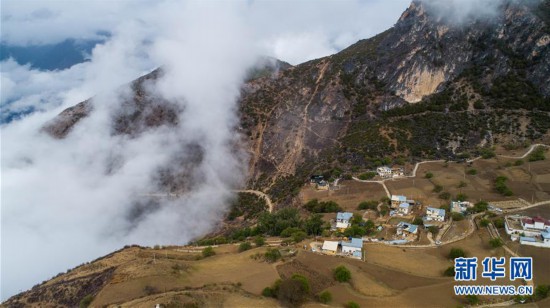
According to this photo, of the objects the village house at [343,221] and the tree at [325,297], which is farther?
the village house at [343,221]

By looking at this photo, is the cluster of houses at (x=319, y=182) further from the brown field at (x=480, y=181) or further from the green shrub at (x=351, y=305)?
the green shrub at (x=351, y=305)

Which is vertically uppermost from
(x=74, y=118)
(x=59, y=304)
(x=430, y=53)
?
(x=430, y=53)

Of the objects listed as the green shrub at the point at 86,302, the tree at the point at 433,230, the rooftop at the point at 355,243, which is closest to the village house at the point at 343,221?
the rooftop at the point at 355,243

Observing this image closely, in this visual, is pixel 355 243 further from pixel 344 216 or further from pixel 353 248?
pixel 344 216

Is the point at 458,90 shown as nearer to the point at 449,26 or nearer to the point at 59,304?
the point at 449,26

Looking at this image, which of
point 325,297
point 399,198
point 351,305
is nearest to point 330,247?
point 325,297

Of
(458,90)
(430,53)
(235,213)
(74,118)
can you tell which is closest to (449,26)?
(430,53)
